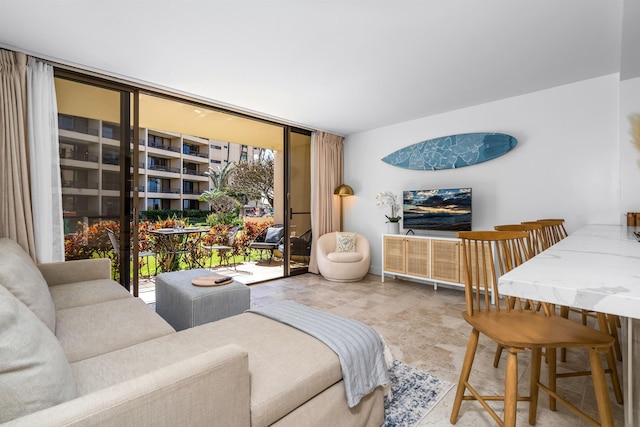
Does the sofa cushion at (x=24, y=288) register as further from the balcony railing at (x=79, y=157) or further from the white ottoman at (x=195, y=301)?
the balcony railing at (x=79, y=157)

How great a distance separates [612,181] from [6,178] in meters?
5.79

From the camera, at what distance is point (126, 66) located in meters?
2.96

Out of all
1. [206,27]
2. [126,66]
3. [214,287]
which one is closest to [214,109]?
[126,66]

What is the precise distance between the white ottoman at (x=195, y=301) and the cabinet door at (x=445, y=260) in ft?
8.82

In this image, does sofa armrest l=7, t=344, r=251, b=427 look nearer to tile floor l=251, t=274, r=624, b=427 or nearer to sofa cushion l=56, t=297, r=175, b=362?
sofa cushion l=56, t=297, r=175, b=362

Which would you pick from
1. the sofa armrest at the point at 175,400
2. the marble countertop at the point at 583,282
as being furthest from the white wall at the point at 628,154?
the sofa armrest at the point at 175,400

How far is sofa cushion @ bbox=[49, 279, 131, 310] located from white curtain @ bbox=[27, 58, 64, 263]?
0.56 m

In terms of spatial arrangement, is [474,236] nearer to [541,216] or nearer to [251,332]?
[251,332]

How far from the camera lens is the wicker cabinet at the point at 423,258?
3.99m

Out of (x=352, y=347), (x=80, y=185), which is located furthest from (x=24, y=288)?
(x=80, y=185)

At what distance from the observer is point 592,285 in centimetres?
76

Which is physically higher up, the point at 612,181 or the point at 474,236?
the point at 612,181

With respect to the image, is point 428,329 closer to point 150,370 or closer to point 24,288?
point 150,370

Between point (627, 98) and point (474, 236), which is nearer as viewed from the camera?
point (474, 236)
